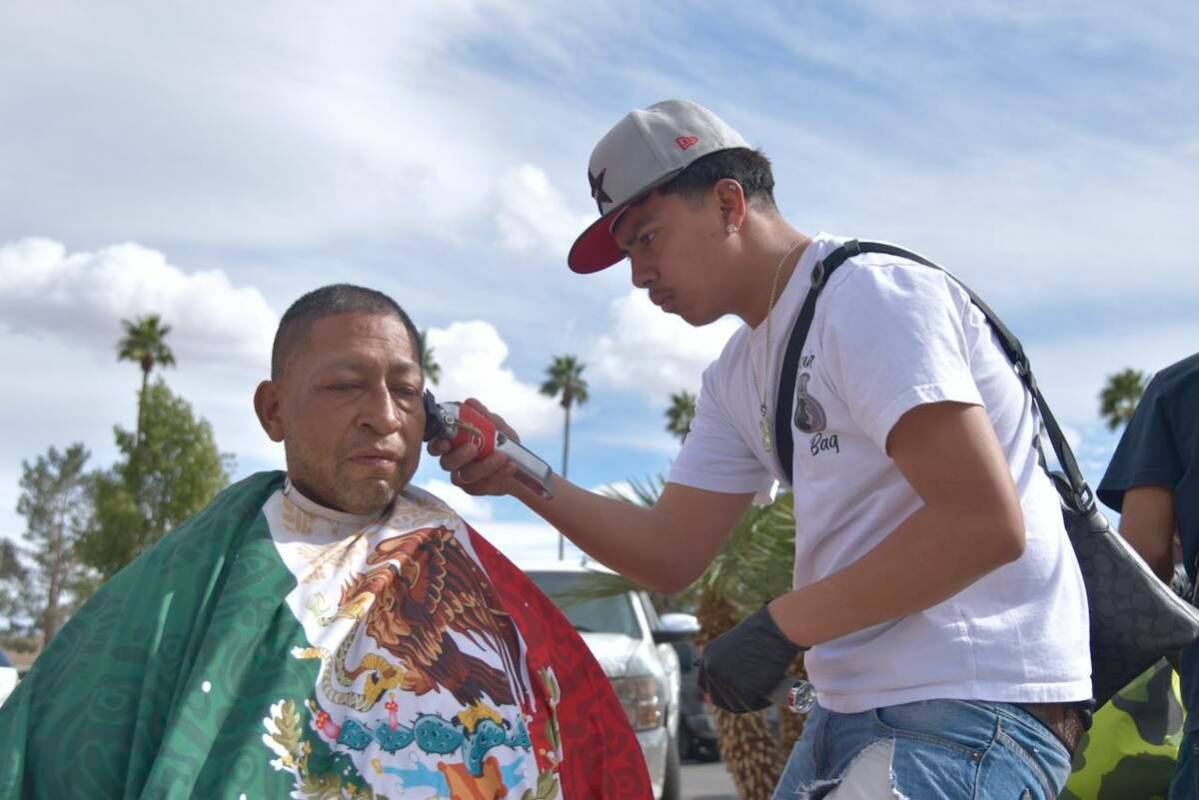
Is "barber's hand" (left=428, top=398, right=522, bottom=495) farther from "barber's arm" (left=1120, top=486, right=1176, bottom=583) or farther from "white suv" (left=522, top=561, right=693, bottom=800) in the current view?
"white suv" (left=522, top=561, right=693, bottom=800)

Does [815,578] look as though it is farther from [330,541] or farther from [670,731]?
[670,731]

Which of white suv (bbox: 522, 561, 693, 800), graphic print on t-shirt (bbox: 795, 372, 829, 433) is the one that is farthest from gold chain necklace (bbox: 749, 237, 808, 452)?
white suv (bbox: 522, 561, 693, 800)

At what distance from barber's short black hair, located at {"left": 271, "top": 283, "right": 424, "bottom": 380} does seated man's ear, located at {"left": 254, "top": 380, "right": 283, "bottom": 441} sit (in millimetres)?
31

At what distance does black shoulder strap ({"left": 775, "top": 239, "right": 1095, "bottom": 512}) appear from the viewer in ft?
8.13

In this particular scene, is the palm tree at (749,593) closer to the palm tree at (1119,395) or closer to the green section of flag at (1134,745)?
the green section of flag at (1134,745)

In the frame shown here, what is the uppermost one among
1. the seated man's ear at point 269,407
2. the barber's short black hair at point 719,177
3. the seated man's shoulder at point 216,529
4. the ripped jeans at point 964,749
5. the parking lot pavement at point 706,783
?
the barber's short black hair at point 719,177

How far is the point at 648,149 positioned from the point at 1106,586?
1204 millimetres

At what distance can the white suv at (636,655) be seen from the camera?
28.3 ft

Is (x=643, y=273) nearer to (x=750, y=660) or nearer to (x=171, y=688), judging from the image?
(x=750, y=660)

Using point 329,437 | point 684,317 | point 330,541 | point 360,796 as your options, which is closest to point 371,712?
point 360,796

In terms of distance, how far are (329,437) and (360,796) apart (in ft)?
2.83

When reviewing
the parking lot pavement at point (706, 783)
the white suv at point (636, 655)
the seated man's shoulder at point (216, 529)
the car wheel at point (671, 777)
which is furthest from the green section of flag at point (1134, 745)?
the parking lot pavement at point (706, 783)

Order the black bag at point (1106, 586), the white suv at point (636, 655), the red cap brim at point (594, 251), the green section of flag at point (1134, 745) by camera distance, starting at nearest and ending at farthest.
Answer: the black bag at point (1106, 586) → the red cap brim at point (594, 251) → the green section of flag at point (1134, 745) → the white suv at point (636, 655)

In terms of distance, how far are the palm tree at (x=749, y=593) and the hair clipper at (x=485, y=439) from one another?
5134 millimetres
